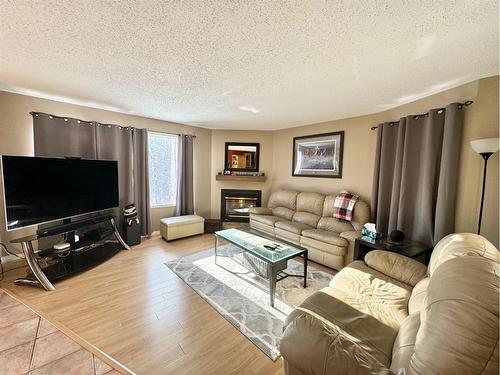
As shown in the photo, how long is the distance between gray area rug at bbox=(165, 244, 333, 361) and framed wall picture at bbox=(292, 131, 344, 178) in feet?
6.00

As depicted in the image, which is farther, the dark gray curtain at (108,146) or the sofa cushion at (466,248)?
the dark gray curtain at (108,146)

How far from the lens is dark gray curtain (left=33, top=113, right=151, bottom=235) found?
2.83m

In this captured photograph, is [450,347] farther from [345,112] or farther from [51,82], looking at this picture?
[51,82]

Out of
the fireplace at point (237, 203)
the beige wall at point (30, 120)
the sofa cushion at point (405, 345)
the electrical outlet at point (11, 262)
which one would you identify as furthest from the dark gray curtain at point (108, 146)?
the sofa cushion at point (405, 345)

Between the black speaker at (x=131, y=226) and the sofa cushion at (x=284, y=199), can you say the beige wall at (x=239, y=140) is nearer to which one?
the sofa cushion at (x=284, y=199)

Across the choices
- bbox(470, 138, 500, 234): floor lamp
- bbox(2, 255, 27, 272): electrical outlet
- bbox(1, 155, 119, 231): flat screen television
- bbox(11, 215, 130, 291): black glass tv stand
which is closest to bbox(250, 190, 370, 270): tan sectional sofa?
bbox(470, 138, 500, 234): floor lamp

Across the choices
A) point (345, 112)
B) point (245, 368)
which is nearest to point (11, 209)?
point (245, 368)

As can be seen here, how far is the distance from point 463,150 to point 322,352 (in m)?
2.57

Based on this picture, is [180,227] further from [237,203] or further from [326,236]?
[326,236]

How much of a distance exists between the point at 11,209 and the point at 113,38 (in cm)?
216

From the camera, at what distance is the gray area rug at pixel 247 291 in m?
1.79

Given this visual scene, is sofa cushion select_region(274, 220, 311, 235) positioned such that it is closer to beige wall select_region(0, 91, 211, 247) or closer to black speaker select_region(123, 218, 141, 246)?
beige wall select_region(0, 91, 211, 247)

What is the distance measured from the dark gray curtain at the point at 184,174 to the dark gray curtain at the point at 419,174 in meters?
3.44

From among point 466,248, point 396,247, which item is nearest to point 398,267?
point 396,247
